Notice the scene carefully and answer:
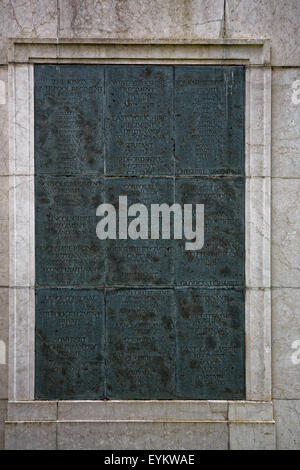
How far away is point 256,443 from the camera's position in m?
6.96

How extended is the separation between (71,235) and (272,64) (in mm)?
3593

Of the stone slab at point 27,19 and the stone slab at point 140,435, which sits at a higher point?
the stone slab at point 27,19

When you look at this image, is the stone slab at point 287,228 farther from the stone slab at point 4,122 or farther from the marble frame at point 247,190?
the stone slab at point 4,122

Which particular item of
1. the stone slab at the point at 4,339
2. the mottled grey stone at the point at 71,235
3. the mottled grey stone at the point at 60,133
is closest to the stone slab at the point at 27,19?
the mottled grey stone at the point at 60,133

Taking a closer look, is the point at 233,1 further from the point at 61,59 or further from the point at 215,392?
the point at 215,392

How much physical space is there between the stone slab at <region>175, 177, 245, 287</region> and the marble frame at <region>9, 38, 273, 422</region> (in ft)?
0.49

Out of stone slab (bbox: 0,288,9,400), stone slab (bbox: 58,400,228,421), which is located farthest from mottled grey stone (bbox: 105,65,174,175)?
stone slab (bbox: 58,400,228,421)

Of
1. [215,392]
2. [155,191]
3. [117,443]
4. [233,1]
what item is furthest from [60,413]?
[233,1]

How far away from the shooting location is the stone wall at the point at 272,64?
277 inches

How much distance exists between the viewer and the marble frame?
278 inches

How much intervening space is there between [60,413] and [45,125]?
390 centimetres

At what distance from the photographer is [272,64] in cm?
709

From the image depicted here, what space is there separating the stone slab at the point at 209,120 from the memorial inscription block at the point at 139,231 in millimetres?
14

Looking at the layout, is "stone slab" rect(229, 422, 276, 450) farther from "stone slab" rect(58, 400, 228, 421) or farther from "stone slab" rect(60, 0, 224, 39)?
"stone slab" rect(60, 0, 224, 39)
